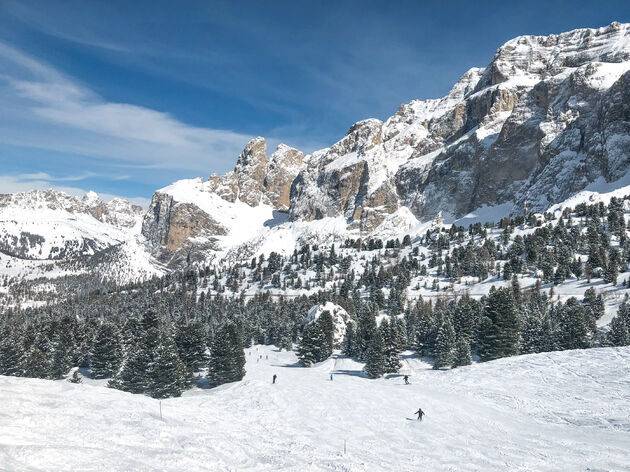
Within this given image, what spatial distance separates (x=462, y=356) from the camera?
70688 mm

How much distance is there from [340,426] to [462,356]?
144 feet

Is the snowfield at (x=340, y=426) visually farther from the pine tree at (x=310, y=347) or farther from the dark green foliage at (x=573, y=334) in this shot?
the pine tree at (x=310, y=347)

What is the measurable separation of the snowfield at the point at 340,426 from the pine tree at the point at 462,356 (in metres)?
20.2

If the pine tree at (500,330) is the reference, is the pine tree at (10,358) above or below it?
below

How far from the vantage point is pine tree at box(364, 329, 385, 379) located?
224ft

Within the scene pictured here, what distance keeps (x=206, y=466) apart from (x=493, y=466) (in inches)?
679

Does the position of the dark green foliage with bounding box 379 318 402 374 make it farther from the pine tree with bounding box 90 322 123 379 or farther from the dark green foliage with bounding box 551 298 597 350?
the pine tree with bounding box 90 322 123 379

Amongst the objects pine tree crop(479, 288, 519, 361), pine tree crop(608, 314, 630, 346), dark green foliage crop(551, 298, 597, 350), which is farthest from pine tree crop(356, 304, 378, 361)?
pine tree crop(608, 314, 630, 346)

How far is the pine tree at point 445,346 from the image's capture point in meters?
70.9

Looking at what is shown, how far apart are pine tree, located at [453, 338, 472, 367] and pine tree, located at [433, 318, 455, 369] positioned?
86 centimetres

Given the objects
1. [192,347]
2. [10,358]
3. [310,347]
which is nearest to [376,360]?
[310,347]

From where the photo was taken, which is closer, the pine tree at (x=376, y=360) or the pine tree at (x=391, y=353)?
the pine tree at (x=376, y=360)

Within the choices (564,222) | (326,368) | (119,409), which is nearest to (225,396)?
(119,409)

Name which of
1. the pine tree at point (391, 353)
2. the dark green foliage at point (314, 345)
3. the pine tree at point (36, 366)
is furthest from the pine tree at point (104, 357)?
the pine tree at point (391, 353)
